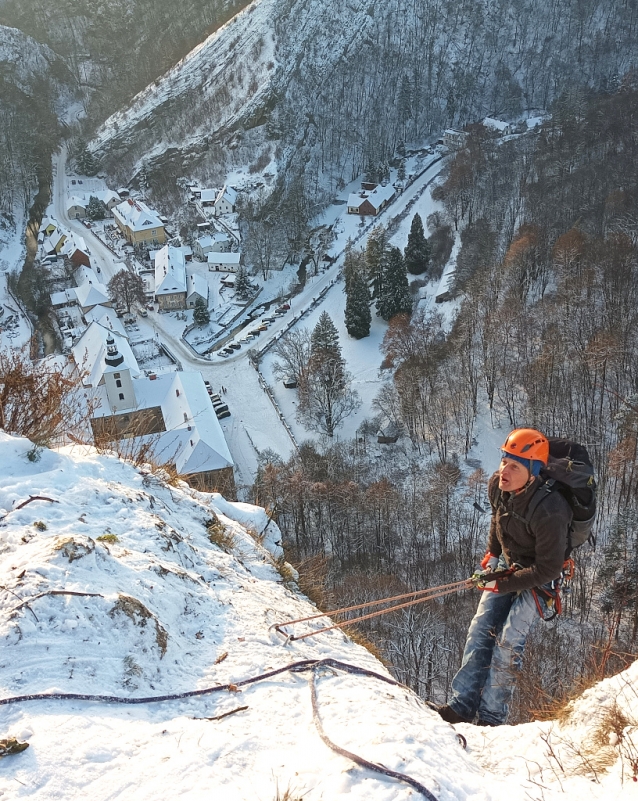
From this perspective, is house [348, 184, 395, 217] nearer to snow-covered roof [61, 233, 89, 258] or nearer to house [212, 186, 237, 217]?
house [212, 186, 237, 217]

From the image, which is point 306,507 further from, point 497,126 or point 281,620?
point 497,126

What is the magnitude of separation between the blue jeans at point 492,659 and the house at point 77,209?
2795 inches

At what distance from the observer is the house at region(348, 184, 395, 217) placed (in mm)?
58031

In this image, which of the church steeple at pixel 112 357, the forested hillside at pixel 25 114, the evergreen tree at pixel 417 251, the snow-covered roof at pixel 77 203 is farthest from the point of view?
the forested hillside at pixel 25 114

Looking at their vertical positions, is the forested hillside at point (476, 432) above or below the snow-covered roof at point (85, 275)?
below

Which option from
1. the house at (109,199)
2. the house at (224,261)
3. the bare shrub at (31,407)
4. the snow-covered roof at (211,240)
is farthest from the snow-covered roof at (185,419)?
the house at (109,199)

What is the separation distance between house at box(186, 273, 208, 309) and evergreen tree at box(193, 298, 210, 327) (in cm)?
221

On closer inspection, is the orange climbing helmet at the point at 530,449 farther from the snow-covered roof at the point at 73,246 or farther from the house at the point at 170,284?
the snow-covered roof at the point at 73,246

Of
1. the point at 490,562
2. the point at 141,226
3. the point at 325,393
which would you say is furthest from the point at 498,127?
the point at 490,562

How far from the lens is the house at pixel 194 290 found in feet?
159

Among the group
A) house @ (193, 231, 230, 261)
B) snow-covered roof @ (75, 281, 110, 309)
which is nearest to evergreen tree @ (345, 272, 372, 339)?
house @ (193, 231, 230, 261)

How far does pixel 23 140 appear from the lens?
77438mm

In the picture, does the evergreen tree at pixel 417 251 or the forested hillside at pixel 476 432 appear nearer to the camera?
the forested hillside at pixel 476 432

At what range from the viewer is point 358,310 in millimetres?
38031
